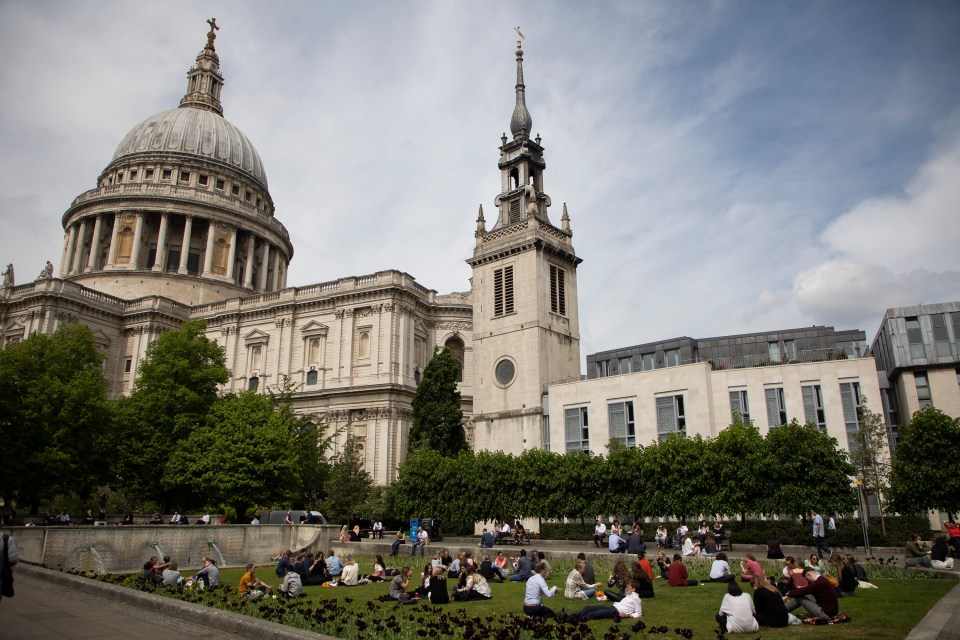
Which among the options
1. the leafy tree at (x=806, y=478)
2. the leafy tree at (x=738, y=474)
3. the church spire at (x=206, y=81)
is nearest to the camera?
the leafy tree at (x=806, y=478)

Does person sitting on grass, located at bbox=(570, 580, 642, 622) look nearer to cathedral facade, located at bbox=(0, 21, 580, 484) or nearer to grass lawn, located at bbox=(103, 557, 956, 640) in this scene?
grass lawn, located at bbox=(103, 557, 956, 640)

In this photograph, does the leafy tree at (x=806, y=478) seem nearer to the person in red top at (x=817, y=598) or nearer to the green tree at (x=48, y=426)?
the person in red top at (x=817, y=598)

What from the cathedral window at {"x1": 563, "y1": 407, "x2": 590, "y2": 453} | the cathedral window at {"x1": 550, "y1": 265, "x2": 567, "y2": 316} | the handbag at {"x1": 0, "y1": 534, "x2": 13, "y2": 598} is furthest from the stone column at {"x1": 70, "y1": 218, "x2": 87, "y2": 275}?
the handbag at {"x1": 0, "y1": 534, "x2": 13, "y2": 598}

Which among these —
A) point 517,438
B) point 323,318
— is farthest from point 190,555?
point 323,318

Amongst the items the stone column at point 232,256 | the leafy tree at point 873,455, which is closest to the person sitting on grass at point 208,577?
the leafy tree at point 873,455

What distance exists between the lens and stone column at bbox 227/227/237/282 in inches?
3221

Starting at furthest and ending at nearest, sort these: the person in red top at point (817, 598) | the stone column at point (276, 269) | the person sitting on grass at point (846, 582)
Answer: the stone column at point (276, 269), the person sitting on grass at point (846, 582), the person in red top at point (817, 598)

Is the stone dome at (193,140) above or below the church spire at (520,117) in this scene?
above

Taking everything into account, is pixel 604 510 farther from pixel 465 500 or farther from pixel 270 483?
pixel 270 483

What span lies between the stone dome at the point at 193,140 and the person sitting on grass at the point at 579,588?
8210 cm

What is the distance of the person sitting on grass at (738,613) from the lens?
12445 millimetres

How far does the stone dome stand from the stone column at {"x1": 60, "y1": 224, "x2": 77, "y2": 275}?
976 cm

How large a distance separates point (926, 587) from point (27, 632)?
19259 mm

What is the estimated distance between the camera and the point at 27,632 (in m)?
11.8
